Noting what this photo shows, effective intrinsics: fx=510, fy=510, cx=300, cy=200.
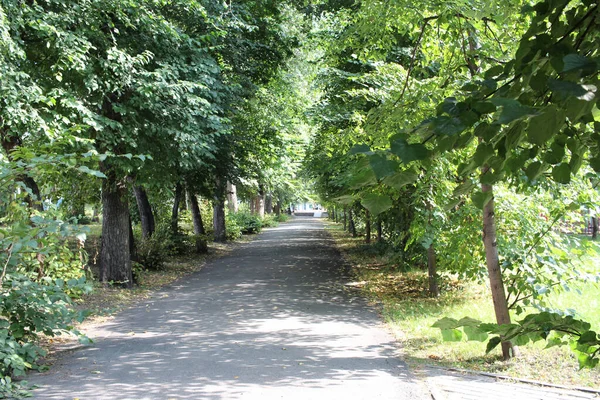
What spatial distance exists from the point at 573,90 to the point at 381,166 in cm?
45

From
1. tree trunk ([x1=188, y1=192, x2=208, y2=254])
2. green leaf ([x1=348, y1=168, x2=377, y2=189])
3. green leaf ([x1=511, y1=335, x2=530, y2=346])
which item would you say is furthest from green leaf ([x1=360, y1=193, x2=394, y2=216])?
tree trunk ([x1=188, y1=192, x2=208, y2=254])

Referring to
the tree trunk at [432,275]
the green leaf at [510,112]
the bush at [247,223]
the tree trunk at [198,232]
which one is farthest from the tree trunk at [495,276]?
the bush at [247,223]

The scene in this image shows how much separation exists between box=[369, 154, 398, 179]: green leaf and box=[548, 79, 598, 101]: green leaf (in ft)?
1.26

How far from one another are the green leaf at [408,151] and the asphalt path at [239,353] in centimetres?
483

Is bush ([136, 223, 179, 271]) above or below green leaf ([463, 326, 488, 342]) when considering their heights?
below

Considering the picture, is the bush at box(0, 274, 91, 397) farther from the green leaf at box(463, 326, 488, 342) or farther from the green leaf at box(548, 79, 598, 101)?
the green leaf at box(548, 79, 598, 101)

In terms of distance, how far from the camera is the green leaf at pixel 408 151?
4.03 feet

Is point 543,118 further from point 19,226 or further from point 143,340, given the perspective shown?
point 143,340

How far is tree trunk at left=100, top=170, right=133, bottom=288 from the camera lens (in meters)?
12.6

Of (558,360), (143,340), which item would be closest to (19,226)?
(143,340)

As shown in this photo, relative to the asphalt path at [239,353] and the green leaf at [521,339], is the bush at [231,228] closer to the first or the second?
the asphalt path at [239,353]

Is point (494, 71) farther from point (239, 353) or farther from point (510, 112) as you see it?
point (239, 353)

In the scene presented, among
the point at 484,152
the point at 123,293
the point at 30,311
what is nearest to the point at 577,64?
the point at 484,152

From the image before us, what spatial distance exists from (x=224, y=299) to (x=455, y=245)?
5.46m
